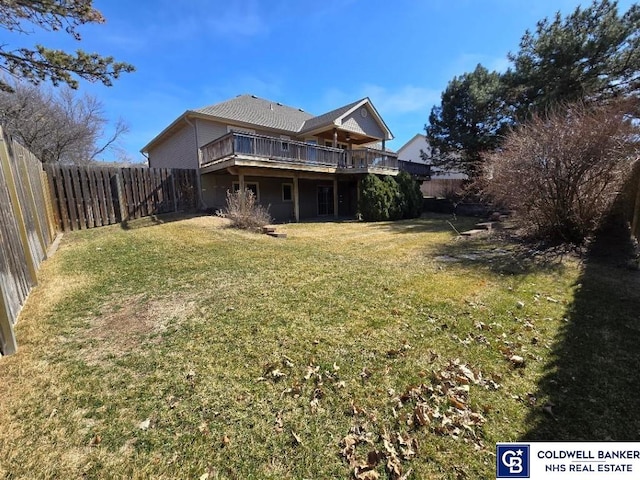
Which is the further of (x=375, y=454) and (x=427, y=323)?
(x=427, y=323)

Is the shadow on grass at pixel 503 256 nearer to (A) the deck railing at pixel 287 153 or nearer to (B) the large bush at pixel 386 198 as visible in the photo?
(B) the large bush at pixel 386 198

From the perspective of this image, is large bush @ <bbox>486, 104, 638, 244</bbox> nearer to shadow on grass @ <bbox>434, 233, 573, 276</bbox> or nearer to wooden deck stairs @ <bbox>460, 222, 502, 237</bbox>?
shadow on grass @ <bbox>434, 233, 573, 276</bbox>

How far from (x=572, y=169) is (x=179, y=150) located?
645 inches

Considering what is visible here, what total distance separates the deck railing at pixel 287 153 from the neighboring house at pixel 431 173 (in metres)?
4.47

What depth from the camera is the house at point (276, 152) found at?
38.5ft

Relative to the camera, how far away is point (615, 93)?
1452 centimetres

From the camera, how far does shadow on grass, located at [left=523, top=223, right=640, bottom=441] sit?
6.90ft

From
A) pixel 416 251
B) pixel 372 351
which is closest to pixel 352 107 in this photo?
pixel 416 251

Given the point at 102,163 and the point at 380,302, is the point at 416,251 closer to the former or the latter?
the point at 380,302

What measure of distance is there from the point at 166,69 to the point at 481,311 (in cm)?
1668

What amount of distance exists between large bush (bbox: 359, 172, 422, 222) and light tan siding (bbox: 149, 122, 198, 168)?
8.57 meters

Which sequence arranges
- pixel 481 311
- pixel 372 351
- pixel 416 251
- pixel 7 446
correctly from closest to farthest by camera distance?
1. pixel 7 446
2. pixel 372 351
3. pixel 481 311
4. pixel 416 251

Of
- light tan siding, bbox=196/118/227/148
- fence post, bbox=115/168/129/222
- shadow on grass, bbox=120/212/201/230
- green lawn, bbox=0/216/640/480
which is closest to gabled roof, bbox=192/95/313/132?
light tan siding, bbox=196/118/227/148

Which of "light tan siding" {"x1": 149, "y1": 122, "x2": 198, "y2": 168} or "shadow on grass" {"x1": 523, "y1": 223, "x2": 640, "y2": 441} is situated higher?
"light tan siding" {"x1": 149, "y1": 122, "x2": 198, "y2": 168}
